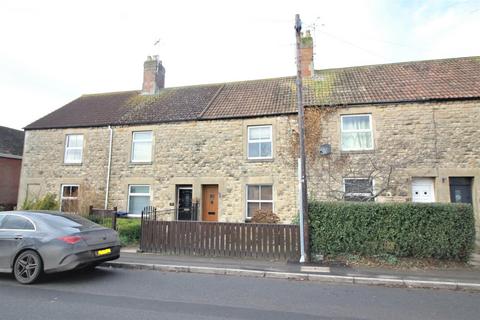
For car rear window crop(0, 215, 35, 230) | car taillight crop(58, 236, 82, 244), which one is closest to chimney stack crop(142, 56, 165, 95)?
car rear window crop(0, 215, 35, 230)

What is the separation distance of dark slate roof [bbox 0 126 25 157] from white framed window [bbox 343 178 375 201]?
2271 cm

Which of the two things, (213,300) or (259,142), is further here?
(259,142)

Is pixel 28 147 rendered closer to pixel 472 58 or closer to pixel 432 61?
pixel 432 61

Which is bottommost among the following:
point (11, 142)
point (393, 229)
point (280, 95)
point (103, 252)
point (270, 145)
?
point (103, 252)

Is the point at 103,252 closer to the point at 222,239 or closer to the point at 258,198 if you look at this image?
the point at 222,239

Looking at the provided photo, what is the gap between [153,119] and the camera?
51.1 ft

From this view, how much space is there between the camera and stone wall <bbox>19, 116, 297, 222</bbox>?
13.5 meters

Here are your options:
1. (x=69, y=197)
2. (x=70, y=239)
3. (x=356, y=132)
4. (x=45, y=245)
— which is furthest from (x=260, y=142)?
(x=69, y=197)

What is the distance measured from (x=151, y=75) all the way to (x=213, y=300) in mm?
Answer: 16224

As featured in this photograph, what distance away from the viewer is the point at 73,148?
655 inches

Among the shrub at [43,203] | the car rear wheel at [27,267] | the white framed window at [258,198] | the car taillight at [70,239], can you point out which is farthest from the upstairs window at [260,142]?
the shrub at [43,203]

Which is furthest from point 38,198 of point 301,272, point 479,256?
point 479,256

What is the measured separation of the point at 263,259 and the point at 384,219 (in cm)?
369

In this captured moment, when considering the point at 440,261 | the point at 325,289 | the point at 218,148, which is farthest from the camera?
the point at 218,148
